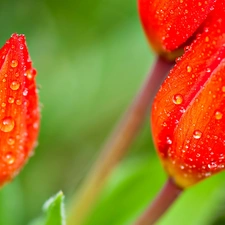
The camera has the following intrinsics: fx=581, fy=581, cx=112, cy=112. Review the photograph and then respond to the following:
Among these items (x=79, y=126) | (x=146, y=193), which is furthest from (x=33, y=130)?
(x=79, y=126)

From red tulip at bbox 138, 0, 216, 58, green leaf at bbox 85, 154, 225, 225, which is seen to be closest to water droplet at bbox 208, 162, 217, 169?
red tulip at bbox 138, 0, 216, 58

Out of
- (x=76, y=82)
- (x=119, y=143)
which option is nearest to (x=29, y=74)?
(x=119, y=143)

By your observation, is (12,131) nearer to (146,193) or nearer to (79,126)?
(146,193)

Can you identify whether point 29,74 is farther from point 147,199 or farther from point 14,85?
point 147,199

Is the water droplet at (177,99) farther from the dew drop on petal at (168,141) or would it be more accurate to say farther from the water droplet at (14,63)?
the water droplet at (14,63)

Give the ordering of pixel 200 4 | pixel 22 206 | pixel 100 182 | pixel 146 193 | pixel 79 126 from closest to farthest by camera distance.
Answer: pixel 200 4, pixel 100 182, pixel 146 193, pixel 22 206, pixel 79 126

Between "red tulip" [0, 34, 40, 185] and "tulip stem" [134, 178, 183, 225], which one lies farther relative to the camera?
"tulip stem" [134, 178, 183, 225]

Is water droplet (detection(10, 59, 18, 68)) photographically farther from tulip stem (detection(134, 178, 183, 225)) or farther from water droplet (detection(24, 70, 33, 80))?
tulip stem (detection(134, 178, 183, 225))
